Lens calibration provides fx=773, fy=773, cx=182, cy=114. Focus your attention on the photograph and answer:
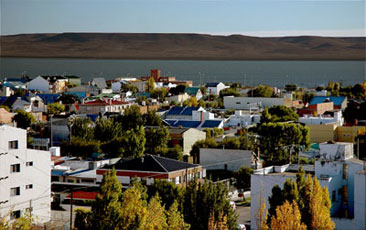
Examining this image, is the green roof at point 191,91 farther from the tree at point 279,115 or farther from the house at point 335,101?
the tree at point 279,115

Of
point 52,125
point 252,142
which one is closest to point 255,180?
point 252,142

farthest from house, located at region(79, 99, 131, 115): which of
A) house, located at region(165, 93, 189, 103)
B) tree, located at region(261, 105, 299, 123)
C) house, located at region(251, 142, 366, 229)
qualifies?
house, located at region(251, 142, 366, 229)

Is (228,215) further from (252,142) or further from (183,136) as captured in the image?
(183,136)

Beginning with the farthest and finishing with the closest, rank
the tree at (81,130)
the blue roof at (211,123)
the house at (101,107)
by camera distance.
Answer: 1. the house at (101,107)
2. the blue roof at (211,123)
3. the tree at (81,130)

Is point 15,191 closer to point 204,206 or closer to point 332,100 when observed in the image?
point 204,206

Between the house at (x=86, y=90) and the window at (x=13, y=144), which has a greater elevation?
the house at (x=86, y=90)

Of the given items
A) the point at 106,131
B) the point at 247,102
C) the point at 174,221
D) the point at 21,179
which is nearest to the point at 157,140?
the point at 106,131

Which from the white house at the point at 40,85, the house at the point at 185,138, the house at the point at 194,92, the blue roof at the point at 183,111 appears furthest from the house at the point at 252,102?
the white house at the point at 40,85
